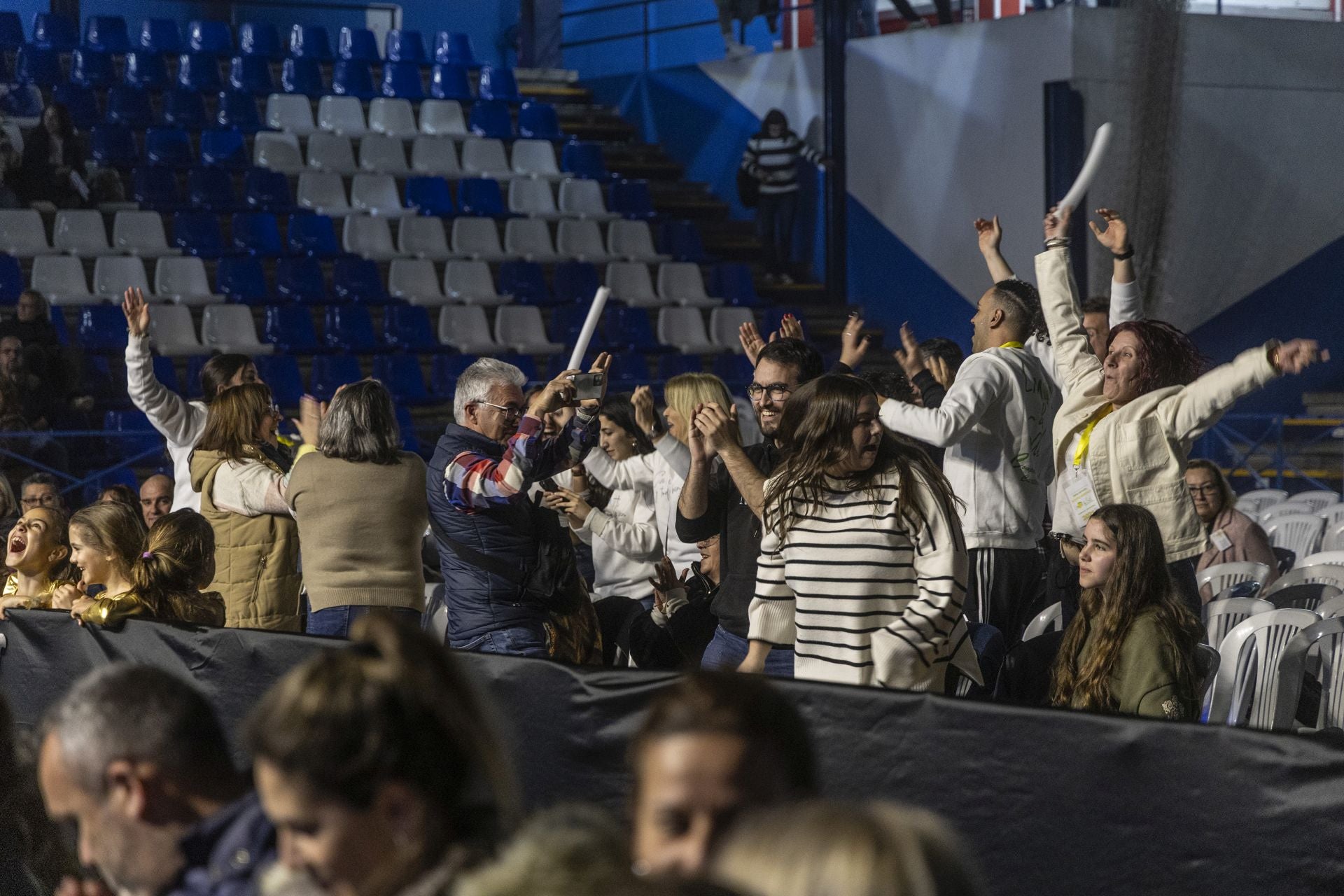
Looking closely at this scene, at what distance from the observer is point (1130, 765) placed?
3.03m

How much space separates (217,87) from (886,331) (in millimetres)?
5918

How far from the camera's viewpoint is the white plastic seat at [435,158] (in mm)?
13898

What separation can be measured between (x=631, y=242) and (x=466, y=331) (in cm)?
200

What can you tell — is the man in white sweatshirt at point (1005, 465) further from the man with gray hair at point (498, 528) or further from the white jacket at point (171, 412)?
the white jacket at point (171, 412)

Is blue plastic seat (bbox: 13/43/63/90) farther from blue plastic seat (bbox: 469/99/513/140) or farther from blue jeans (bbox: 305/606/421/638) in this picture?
blue jeans (bbox: 305/606/421/638)

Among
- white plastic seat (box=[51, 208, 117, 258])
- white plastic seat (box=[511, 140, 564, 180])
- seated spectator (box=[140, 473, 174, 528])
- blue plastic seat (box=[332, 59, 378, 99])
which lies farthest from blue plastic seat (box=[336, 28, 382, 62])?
seated spectator (box=[140, 473, 174, 528])

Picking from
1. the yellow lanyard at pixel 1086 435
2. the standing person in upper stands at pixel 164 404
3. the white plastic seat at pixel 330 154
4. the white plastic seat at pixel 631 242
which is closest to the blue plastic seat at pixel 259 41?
the white plastic seat at pixel 330 154

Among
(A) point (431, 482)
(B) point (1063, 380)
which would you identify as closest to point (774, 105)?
(B) point (1063, 380)

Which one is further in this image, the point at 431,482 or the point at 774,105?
the point at 774,105

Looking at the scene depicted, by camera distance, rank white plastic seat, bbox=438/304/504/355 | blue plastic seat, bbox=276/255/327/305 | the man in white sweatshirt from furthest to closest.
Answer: white plastic seat, bbox=438/304/504/355
blue plastic seat, bbox=276/255/327/305
the man in white sweatshirt

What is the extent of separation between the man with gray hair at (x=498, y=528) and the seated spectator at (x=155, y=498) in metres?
2.68

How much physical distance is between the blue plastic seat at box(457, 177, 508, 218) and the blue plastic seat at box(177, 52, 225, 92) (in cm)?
218

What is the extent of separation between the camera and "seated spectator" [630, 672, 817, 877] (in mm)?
1773

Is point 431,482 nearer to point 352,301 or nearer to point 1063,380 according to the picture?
point 1063,380
